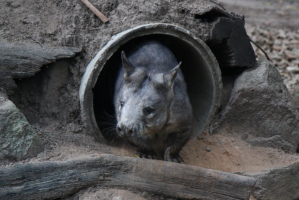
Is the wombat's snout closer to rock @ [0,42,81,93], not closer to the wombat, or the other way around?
the wombat

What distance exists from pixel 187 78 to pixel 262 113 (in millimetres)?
1110

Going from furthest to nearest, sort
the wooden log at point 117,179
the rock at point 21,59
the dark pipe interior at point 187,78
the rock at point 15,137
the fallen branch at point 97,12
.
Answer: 1. the dark pipe interior at point 187,78
2. the fallen branch at point 97,12
3. the rock at point 21,59
4. the rock at point 15,137
5. the wooden log at point 117,179

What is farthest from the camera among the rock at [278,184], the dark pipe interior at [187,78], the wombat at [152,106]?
the dark pipe interior at [187,78]

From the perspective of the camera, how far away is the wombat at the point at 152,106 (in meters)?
4.11

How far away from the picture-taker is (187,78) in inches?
231

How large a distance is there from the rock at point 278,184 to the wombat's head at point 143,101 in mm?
1178

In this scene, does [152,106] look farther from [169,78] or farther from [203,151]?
[203,151]

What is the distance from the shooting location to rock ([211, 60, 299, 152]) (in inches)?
209

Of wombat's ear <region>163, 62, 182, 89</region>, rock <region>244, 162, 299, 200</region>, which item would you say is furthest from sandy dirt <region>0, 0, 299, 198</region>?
wombat's ear <region>163, 62, 182, 89</region>

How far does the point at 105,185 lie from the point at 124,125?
59cm

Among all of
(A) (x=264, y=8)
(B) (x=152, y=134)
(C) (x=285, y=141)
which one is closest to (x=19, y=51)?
(B) (x=152, y=134)

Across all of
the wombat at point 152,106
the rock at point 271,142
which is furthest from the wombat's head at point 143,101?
the rock at point 271,142

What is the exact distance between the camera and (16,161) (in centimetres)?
370

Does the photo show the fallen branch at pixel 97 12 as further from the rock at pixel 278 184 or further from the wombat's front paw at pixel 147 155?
the rock at pixel 278 184
